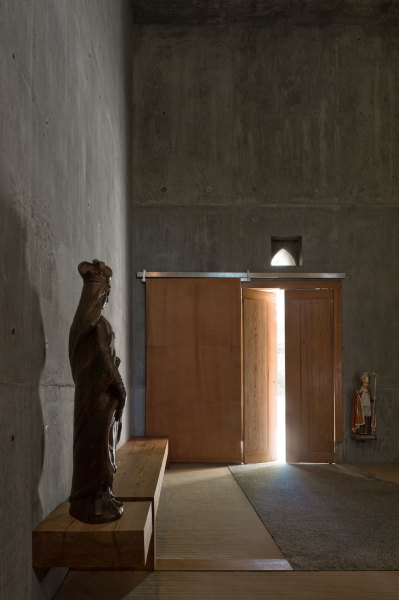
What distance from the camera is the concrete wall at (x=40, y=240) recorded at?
2291 millimetres

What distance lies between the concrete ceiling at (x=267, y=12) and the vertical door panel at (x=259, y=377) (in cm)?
380

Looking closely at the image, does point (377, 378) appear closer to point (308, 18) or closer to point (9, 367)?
point (308, 18)

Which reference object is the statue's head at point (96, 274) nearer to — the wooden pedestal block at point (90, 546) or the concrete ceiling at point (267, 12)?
the wooden pedestal block at point (90, 546)

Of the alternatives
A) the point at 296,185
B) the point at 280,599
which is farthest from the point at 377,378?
the point at 280,599

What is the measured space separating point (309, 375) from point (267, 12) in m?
4.98

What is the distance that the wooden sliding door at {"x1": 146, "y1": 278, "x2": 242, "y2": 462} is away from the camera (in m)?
7.39

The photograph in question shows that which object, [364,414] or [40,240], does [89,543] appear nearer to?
[40,240]

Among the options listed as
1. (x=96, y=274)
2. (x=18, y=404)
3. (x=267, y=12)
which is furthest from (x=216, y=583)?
(x=267, y=12)

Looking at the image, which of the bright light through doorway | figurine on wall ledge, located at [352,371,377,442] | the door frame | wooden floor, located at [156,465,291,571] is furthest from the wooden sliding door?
the bright light through doorway

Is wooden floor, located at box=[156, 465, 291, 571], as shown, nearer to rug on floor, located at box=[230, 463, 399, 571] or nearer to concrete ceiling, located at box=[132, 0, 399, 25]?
rug on floor, located at box=[230, 463, 399, 571]

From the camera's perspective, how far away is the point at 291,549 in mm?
3879

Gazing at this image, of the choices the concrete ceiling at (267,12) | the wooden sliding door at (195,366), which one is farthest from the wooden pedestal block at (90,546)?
the concrete ceiling at (267,12)

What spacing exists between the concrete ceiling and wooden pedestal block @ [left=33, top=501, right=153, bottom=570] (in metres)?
6.93

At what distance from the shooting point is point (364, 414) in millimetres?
7305
